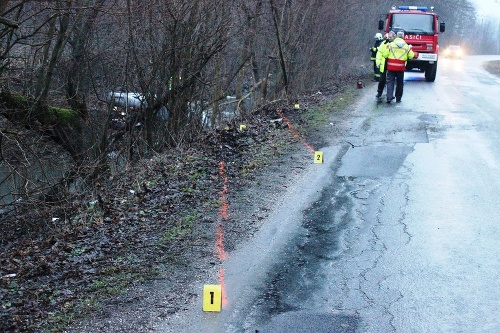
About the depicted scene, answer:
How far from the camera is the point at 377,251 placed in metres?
6.84

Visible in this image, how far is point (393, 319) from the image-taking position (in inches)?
208

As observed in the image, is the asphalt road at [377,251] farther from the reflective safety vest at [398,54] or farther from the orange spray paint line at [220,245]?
the reflective safety vest at [398,54]

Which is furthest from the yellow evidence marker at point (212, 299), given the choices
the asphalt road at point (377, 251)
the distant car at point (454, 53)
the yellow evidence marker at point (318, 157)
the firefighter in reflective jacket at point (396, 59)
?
the distant car at point (454, 53)

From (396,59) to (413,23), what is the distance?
8.23m

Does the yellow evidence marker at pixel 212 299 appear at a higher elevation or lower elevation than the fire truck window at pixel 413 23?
lower

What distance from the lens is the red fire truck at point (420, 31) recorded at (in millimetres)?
24219

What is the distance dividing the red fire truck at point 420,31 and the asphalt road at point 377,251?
1280cm

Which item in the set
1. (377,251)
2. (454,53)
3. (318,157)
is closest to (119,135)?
(318,157)

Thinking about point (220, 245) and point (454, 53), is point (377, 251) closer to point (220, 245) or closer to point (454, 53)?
point (220, 245)

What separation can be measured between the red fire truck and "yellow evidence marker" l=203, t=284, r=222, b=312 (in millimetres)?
20199

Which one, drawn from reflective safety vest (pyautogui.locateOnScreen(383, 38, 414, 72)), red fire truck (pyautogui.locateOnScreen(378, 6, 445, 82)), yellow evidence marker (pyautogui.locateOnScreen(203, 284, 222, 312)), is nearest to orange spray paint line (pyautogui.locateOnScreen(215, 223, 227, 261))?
yellow evidence marker (pyautogui.locateOnScreen(203, 284, 222, 312))

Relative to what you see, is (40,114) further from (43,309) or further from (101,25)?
(43,309)

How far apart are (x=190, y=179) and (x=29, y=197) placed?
403 centimetres

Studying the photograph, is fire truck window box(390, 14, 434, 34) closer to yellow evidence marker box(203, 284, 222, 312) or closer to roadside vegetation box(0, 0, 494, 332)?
roadside vegetation box(0, 0, 494, 332)
